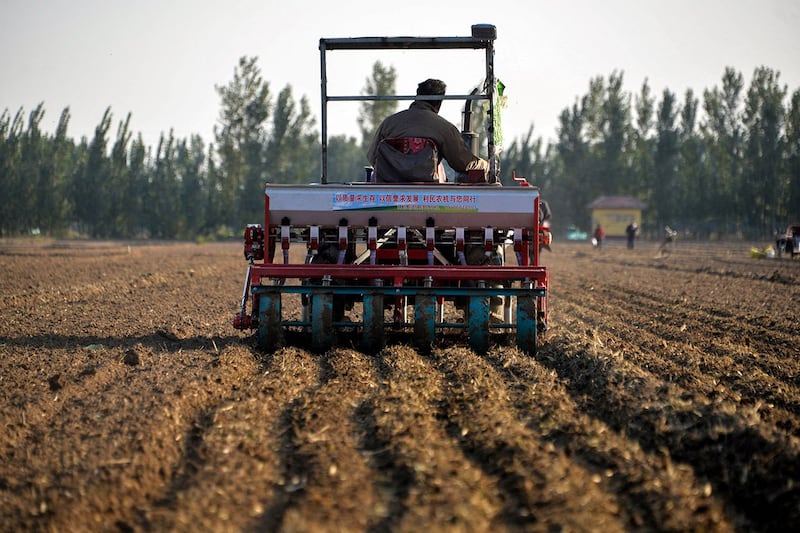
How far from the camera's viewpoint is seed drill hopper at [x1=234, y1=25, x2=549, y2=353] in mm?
8047

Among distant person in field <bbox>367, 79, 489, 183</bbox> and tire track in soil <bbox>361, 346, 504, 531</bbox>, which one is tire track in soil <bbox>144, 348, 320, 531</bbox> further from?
distant person in field <bbox>367, 79, 489, 183</bbox>

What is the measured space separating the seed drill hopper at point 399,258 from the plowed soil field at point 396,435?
1.02 ft

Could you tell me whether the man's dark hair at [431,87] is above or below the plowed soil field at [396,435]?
above

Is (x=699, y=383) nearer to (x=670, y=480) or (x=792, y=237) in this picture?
(x=670, y=480)

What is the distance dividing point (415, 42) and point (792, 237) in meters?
24.7

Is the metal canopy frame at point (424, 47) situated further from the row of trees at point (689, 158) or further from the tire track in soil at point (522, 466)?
the row of trees at point (689, 158)

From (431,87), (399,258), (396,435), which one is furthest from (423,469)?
(431,87)

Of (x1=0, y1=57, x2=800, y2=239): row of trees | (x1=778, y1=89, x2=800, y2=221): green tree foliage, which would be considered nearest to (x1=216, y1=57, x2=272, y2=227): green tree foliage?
(x1=0, y1=57, x2=800, y2=239): row of trees

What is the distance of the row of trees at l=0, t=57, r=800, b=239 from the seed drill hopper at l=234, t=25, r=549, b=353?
5089 centimetres

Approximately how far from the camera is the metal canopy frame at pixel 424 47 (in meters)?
8.82

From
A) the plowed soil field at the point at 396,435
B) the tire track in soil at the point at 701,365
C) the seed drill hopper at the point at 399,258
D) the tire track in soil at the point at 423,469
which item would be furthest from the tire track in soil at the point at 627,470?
the seed drill hopper at the point at 399,258

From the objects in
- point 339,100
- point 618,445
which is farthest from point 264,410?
point 339,100

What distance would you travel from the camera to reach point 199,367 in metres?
7.18

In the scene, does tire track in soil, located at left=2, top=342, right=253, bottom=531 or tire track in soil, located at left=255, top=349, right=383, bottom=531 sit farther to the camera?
tire track in soil, located at left=2, top=342, right=253, bottom=531
